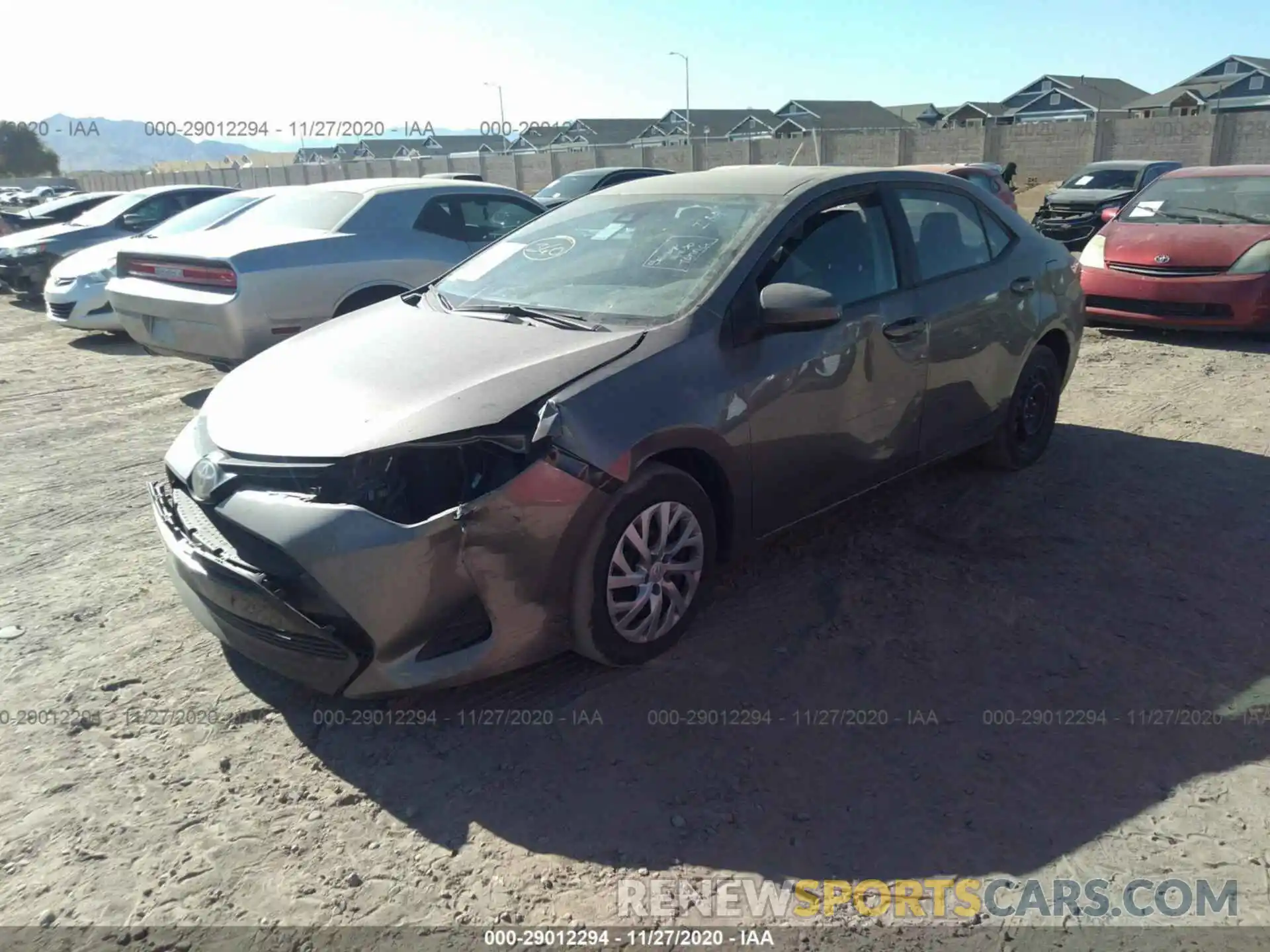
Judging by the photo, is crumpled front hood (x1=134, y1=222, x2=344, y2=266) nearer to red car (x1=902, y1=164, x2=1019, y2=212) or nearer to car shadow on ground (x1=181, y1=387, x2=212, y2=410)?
car shadow on ground (x1=181, y1=387, x2=212, y2=410)

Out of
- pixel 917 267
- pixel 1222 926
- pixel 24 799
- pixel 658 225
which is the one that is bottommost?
pixel 1222 926

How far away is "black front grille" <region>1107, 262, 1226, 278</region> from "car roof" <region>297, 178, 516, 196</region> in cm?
590

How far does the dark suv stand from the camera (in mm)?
17250

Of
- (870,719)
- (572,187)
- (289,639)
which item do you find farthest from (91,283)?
(870,719)

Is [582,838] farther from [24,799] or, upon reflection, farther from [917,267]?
[917,267]

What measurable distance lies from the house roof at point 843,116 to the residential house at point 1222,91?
637 inches

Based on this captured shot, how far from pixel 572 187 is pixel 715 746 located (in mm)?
11280

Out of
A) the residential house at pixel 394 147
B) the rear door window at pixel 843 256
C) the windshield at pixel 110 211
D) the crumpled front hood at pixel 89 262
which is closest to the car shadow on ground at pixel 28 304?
the windshield at pixel 110 211

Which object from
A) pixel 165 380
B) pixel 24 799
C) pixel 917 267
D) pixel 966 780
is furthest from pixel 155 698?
pixel 165 380

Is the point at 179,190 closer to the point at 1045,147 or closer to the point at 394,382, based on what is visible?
the point at 394,382

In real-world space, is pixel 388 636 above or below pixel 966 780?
above

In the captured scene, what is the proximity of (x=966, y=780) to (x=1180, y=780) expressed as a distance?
653 millimetres

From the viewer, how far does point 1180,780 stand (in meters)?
2.81

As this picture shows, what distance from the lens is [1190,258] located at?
8.39 metres
